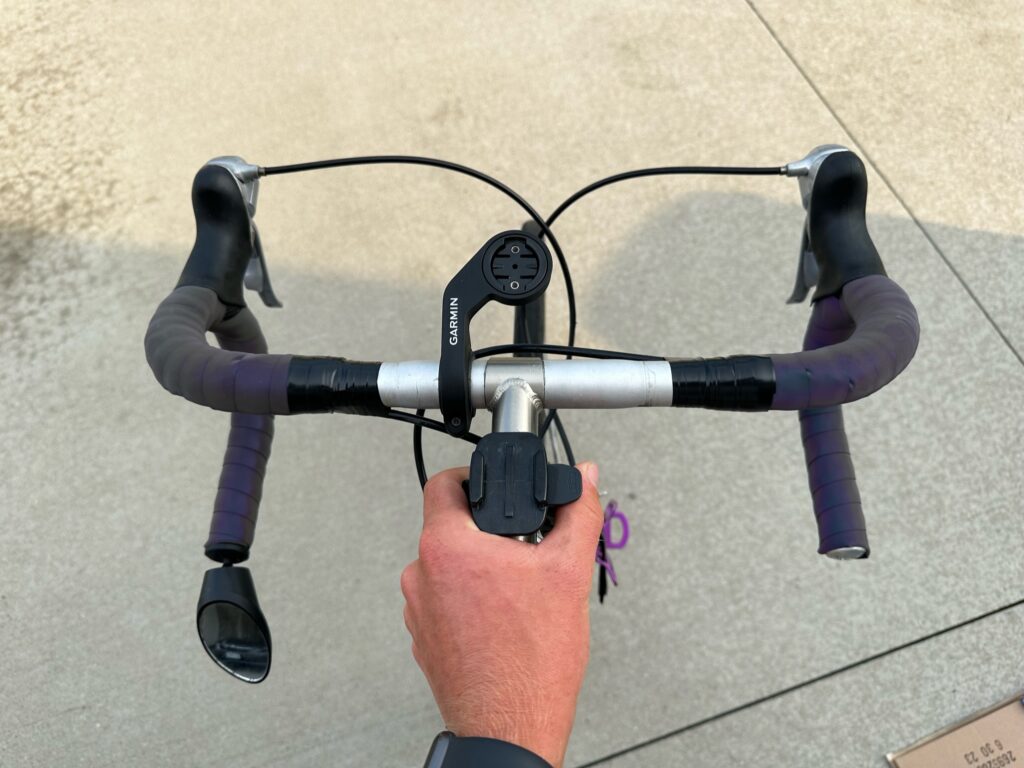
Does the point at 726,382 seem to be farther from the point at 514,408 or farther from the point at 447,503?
the point at 447,503

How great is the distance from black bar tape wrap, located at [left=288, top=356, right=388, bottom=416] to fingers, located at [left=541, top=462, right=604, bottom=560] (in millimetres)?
255

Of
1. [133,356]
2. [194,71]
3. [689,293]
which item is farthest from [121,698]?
[194,71]

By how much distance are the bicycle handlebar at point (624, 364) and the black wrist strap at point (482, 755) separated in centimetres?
37

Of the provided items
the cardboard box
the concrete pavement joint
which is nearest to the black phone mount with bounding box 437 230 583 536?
the cardboard box

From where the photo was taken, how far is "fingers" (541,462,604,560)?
74 centimetres

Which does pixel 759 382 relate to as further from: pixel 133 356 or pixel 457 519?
pixel 133 356

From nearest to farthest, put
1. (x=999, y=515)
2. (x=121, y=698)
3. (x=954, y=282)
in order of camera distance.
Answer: (x=121, y=698) < (x=999, y=515) < (x=954, y=282)

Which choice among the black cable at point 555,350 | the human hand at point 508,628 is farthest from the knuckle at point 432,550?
the black cable at point 555,350

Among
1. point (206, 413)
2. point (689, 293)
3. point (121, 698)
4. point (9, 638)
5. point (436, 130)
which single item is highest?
point (436, 130)

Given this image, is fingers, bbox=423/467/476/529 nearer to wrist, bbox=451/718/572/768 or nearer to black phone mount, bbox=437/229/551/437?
black phone mount, bbox=437/229/551/437

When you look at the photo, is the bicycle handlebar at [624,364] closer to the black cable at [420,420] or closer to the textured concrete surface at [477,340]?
the black cable at [420,420]

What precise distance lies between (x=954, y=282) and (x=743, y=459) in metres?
0.84

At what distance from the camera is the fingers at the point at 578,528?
74 centimetres

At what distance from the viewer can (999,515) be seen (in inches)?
67.9
